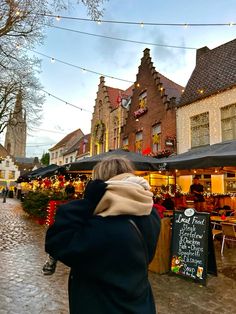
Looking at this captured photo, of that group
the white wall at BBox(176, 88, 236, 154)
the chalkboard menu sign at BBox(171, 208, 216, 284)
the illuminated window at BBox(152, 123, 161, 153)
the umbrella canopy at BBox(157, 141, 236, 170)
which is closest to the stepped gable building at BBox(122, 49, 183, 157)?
the illuminated window at BBox(152, 123, 161, 153)

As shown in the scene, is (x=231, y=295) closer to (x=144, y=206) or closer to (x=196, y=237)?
(x=196, y=237)

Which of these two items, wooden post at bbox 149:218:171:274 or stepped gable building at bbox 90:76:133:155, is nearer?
wooden post at bbox 149:218:171:274

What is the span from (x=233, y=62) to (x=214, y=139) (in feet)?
13.7

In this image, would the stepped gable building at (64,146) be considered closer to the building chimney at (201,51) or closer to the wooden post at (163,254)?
the building chimney at (201,51)

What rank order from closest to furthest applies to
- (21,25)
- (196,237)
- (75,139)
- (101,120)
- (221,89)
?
(196,237)
(21,25)
(221,89)
(101,120)
(75,139)

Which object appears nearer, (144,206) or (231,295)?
(144,206)

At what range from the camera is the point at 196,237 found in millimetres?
5367

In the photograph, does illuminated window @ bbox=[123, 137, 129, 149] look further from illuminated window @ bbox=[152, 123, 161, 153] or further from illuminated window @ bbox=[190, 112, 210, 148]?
illuminated window @ bbox=[190, 112, 210, 148]

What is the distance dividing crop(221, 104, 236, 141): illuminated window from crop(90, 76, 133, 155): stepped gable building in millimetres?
10921

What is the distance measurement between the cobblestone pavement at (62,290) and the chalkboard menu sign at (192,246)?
0.67 feet

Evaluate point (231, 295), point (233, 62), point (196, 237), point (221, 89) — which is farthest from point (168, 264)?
point (233, 62)

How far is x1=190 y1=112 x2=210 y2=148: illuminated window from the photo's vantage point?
1439 centimetres

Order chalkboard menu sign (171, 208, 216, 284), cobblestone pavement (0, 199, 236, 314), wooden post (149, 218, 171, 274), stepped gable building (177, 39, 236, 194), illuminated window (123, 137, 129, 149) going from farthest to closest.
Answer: illuminated window (123, 137, 129, 149) → stepped gable building (177, 39, 236, 194) → wooden post (149, 218, 171, 274) → chalkboard menu sign (171, 208, 216, 284) → cobblestone pavement (0, 199, 236, 314)

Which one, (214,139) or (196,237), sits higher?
(214,139)
